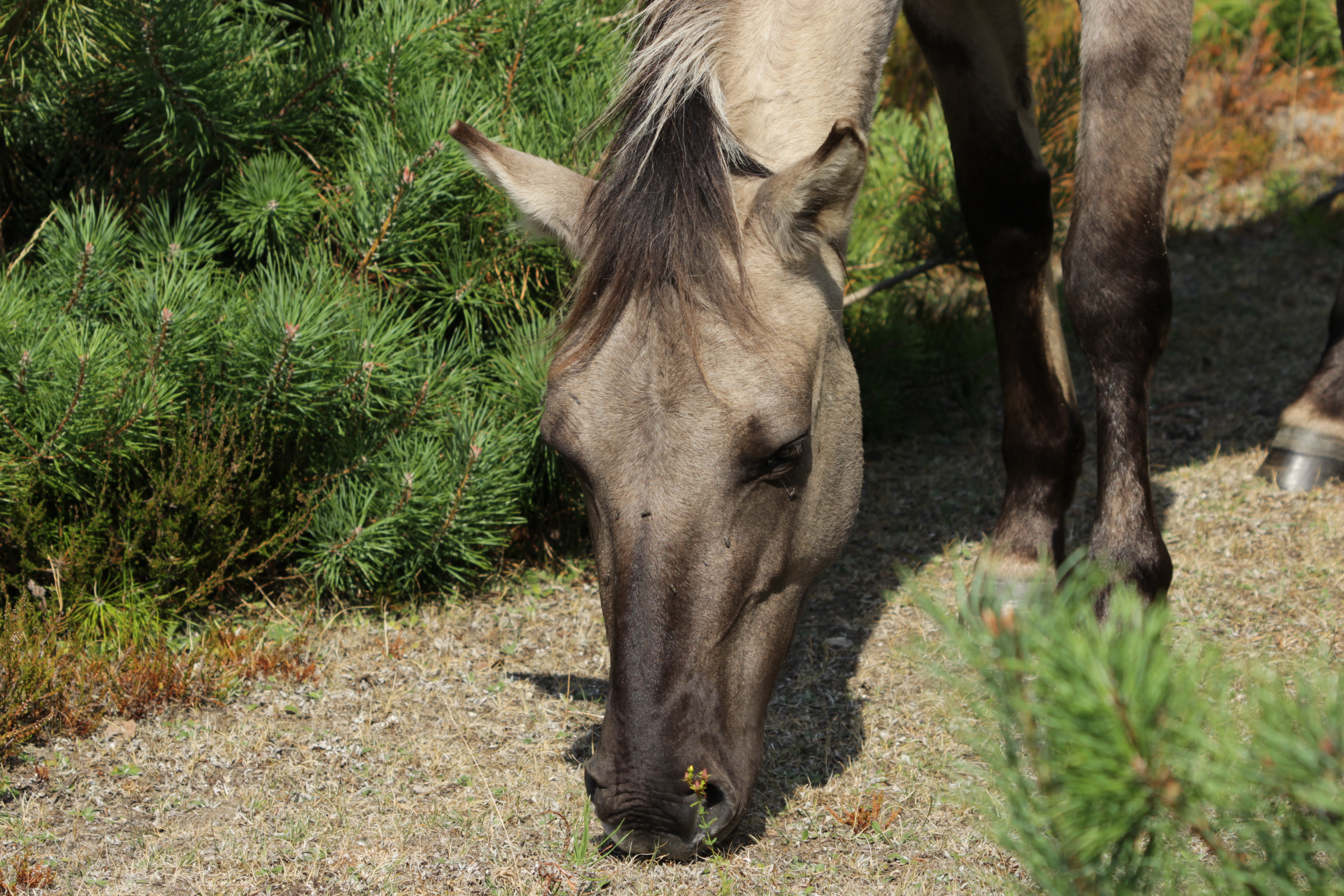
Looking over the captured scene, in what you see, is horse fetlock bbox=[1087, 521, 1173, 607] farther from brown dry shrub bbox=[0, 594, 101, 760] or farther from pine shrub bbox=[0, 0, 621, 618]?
brown dry shrub bbox=[0, 594, 101, 760]

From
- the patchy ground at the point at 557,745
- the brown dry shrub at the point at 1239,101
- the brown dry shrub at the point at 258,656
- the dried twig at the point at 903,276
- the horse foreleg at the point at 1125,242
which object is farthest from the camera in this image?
the brown dry shrub at the point at 1239,101

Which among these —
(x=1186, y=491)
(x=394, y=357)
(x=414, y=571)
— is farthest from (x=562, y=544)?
(x=1186, y=491)

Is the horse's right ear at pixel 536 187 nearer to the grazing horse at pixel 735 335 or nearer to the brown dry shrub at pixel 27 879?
the grazing horse at pixel 735 335

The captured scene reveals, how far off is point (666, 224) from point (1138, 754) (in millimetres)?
1503

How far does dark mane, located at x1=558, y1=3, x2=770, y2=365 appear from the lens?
2.07 meters

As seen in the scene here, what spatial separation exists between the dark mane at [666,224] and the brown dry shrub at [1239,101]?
5795 mm

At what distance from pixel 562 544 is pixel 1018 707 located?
2849 millimetres

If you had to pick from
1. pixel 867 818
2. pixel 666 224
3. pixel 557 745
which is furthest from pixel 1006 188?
pixel 557 745

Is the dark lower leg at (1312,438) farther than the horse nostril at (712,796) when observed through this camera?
Yes

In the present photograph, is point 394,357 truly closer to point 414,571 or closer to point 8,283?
point 414,571

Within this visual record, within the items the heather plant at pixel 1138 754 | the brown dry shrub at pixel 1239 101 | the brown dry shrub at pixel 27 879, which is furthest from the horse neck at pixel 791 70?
the brown dry shrub at pixel 1239 101

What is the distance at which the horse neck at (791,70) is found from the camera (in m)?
2.40

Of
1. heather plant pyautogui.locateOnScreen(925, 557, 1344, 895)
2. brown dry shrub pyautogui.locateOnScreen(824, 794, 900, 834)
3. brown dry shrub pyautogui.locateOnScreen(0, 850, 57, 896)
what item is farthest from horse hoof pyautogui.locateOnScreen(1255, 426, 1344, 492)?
brown dry shrub pyautogui.locateOnScreen(0, 850, 57, 896)

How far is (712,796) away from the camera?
1951mm
